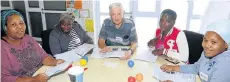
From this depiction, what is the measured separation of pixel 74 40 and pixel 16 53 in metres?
0.85

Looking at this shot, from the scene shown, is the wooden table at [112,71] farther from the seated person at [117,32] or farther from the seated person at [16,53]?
the seated person at [117,32]

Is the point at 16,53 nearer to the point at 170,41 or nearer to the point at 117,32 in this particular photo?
the point at 117,32

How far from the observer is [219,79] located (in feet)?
Result: 4.13

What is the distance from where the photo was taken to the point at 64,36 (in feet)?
7.60

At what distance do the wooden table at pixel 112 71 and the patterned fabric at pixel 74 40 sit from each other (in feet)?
1.88

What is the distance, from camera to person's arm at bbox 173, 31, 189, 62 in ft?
5.89

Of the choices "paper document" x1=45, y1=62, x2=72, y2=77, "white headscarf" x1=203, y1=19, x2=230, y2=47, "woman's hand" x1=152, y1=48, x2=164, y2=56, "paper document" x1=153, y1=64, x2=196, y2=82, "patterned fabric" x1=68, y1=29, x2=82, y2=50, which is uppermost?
"white headscarf" x1=203, y1=19, x2=230, y2=47

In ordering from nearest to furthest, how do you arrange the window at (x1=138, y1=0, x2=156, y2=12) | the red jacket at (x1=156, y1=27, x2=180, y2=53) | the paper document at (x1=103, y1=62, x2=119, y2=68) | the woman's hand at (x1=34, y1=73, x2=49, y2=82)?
the woman's hand at (x1=34, y1=73, x2=49, y2=82) → the paper document at (x1=103, y1=62, x2=119, y2=68) → the red jacket at (x1=156, y1=27, x2=180, y2=53) → the window at (x1=138, y1=0, x2=156, y2=12)

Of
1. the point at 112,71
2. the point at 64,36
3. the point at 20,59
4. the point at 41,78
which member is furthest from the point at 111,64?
the point at 64,36

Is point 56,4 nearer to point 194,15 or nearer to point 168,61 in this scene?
point 194,15

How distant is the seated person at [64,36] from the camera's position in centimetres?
223

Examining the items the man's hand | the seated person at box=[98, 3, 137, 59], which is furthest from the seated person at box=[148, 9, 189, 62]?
the man's hand

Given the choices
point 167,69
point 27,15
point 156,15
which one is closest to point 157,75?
point 167,69

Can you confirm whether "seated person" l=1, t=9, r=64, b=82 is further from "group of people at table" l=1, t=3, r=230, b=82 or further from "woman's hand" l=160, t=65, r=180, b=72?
"woman's hand" l=160, t=65, r=180, b=72
